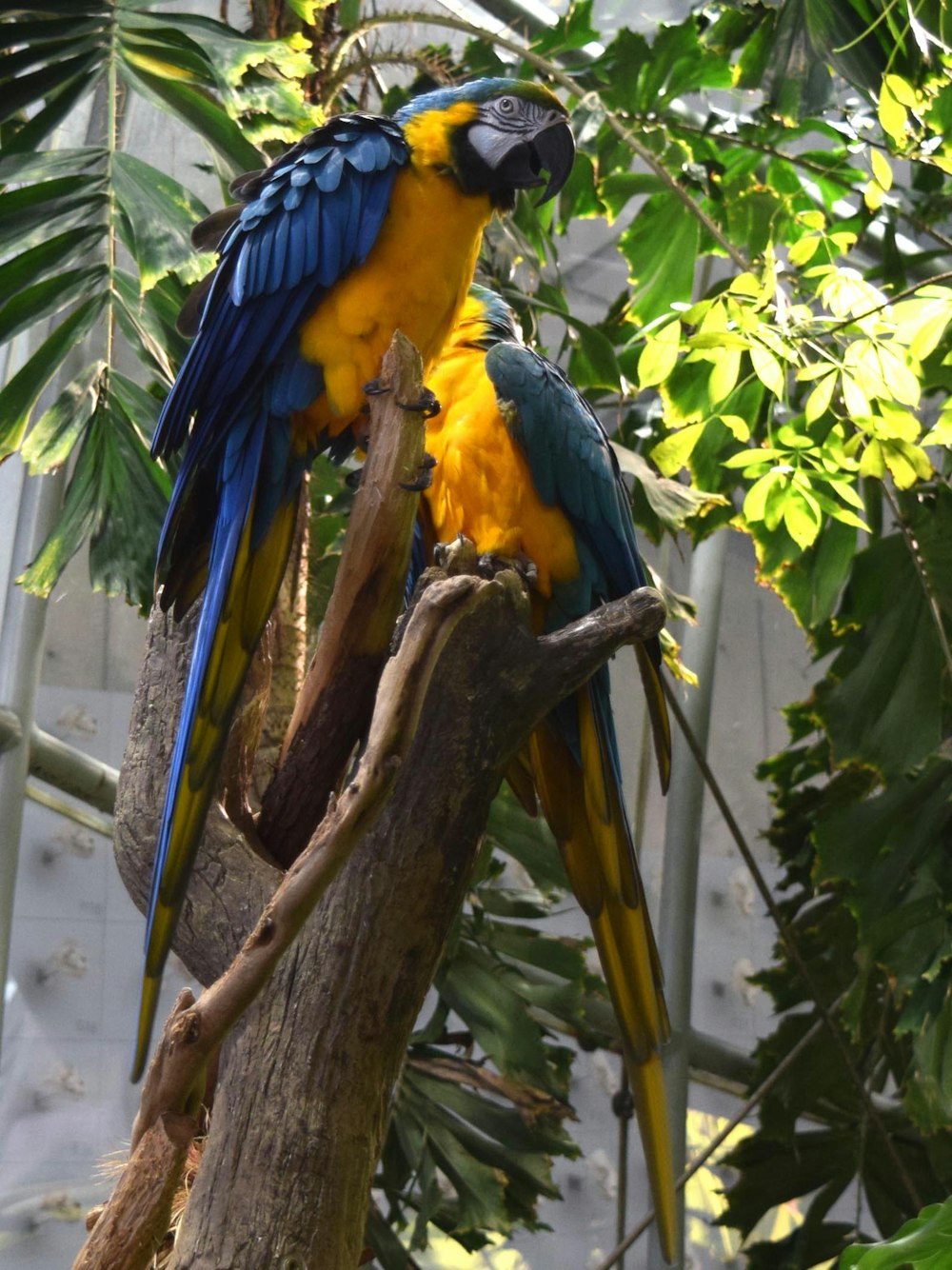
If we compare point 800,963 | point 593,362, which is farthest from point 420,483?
point 800,963

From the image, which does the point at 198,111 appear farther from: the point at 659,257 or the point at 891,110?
the point at 659,257

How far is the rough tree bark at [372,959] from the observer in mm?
789

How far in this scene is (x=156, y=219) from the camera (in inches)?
45.7

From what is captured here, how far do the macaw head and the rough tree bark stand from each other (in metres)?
0.31

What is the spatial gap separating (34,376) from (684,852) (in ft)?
5.32

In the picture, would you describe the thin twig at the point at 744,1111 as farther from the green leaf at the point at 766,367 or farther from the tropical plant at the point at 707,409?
the green leaf at the point at 766,367

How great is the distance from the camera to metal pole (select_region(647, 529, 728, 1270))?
2289mm

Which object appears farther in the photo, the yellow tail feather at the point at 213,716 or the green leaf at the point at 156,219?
the green leaf at the point at 156,219

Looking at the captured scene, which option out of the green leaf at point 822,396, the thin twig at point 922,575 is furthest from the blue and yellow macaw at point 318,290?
the thin twig at point 922,575

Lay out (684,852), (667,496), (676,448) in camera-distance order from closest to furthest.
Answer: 1. (676,448)
2. (667,496)
3. (684,852)

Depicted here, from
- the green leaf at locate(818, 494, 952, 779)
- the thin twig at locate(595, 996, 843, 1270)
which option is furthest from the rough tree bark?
the thin twig at locate(595, 996, 843, 1270)

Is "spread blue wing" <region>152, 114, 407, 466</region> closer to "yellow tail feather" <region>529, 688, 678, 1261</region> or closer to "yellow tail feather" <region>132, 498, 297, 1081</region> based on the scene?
"yellow tail feather" <region>132, 498, 297, 1081</region>

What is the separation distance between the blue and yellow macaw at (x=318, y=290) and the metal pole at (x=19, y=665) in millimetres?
1081

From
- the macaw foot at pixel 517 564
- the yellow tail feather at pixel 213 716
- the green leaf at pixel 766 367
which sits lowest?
the yellow tail feather at pixel 213 716
